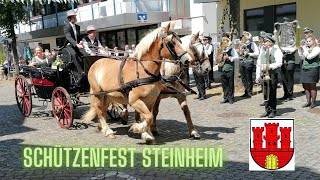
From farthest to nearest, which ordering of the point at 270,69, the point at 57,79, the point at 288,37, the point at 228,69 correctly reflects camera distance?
the point at 288,37 → the point at 228,69 → the point at 57,79 → the point at 270,69

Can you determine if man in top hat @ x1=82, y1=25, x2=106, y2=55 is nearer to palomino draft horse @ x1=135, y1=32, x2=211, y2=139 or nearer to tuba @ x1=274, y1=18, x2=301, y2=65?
palomino draft horse @ x1=135, y1=32, x2=211, y2=139

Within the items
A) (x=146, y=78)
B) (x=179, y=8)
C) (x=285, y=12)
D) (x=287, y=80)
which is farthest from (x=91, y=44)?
(x=179, y=8)

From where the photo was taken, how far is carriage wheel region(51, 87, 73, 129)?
9188 millimetres

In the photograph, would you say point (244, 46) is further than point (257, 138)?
Yes

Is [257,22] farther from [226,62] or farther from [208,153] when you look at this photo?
[208,153]

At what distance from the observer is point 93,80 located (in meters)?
8.61

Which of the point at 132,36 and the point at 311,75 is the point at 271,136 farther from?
the point at 132,36

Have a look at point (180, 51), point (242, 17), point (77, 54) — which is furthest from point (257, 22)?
point (180, 51)

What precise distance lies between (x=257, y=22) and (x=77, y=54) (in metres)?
13.1

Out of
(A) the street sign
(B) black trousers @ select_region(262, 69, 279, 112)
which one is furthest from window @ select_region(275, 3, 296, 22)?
(B) black trousers @ select_region(262, 69, 279, 112)

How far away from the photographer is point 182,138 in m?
8.04

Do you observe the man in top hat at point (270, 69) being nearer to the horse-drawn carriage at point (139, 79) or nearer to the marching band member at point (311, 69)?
the marching band member at point (311, 69)

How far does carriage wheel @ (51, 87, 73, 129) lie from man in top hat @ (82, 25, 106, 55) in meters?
1.12

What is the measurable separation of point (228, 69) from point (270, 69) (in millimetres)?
2762
